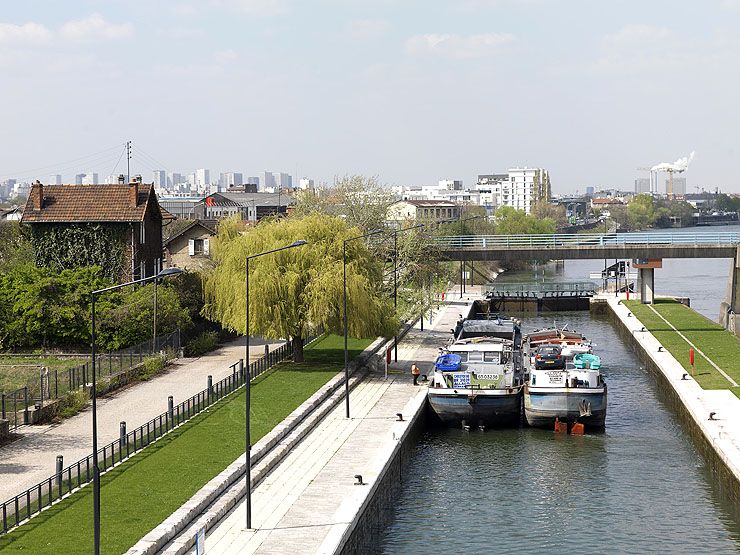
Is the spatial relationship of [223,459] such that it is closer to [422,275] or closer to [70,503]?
[70,503]

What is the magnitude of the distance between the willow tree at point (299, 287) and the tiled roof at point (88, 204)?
10.6 m

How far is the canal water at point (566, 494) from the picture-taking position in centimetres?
3359

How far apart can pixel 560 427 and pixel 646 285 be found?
181 feet

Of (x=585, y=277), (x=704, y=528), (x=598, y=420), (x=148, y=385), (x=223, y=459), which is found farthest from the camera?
(x=585, y=277)

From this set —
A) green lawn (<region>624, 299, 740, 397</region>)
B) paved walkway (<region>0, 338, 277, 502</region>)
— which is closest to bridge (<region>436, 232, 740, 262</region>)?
green lawn (<region>624, 299, 740, 397</region>)

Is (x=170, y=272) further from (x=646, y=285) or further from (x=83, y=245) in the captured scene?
(x=646, y=285)

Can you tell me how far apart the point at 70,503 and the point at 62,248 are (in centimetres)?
4038

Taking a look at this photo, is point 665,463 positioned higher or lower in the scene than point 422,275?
lower

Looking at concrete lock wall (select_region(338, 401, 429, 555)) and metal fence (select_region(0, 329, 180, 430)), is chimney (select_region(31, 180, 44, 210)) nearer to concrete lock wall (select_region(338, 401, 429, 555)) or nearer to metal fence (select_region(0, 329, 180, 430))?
metal fence (select_region(0, 329, 180, 430))

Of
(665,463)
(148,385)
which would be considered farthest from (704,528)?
(148,385)

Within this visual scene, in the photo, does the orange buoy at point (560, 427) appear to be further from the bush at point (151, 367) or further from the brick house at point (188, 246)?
the brick house at point (188, 246)

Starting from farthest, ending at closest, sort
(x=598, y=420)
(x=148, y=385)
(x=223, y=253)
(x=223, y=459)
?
(x=223, y=253)
(x=148, y=385)
(x=598, y=420)
(x=223, y=459)

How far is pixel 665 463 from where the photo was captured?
42750 mm

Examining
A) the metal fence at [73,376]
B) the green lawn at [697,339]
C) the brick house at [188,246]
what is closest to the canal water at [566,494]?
the green lawn at [697,339]
